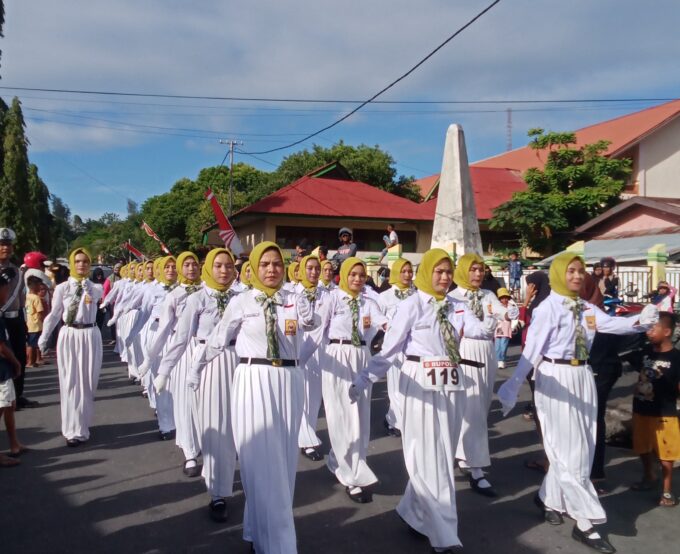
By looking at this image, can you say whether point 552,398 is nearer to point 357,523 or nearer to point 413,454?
point 413,454

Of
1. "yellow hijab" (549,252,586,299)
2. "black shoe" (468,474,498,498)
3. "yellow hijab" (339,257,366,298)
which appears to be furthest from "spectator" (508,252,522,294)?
"yellow hijab" (549,252,586,299)

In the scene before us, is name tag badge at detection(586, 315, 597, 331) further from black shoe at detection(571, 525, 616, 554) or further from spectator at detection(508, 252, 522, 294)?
spectator at detection(508, 252, 522, 294)

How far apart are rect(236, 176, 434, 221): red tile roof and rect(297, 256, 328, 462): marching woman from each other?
17.2 meters

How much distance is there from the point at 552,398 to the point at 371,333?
7.05ft

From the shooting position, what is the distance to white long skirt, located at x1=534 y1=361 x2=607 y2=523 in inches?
175

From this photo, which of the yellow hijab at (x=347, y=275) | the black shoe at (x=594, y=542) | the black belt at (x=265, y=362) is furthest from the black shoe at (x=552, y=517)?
the yellow hijab at (x=347, y=275)

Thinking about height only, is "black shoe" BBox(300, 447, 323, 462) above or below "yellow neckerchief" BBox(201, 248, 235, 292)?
below

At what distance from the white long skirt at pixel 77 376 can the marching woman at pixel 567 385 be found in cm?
490

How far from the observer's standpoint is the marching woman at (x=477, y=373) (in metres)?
5.54

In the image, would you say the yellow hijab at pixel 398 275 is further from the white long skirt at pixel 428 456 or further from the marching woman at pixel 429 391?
the white long skirt at pixel 428 456

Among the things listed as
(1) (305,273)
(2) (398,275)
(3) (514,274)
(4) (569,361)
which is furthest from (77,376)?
(3) (514,274)

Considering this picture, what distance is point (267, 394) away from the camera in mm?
3994

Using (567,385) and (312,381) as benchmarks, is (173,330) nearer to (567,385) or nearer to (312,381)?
(312,381)

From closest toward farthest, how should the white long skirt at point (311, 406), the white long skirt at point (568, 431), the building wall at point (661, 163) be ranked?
1. the white long skirt at point (568, 431)
2. the white long skirt at point (311, 406)
3. the building wall at point (661, 163)
